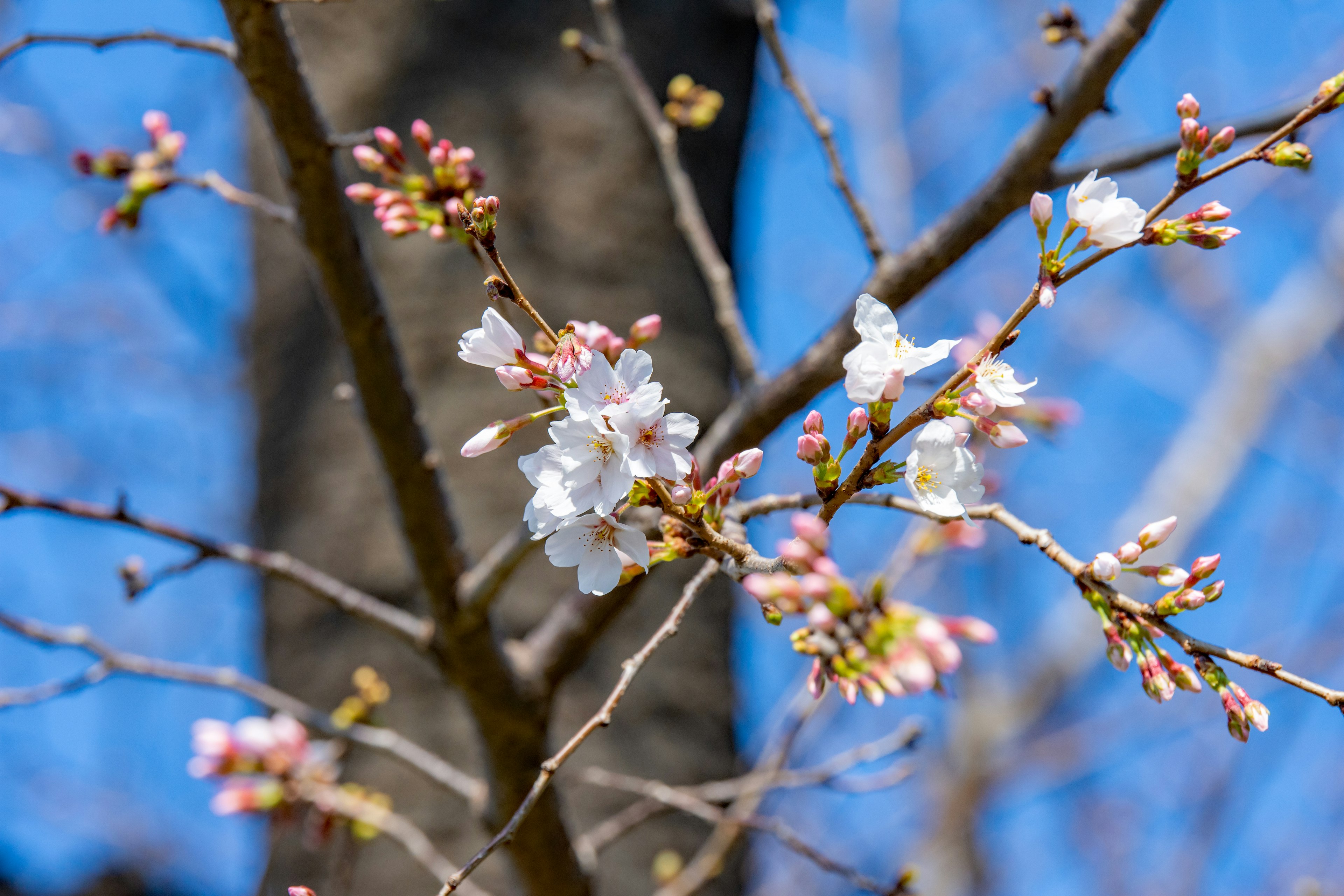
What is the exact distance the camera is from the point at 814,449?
2.67ft

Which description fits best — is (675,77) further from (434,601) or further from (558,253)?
(434,601)

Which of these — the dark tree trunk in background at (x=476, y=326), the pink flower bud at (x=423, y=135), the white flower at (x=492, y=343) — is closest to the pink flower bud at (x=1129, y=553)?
the white flower at (x=492, y=343)

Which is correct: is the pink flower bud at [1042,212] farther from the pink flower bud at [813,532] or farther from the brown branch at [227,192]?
the brown branch at [227,192]

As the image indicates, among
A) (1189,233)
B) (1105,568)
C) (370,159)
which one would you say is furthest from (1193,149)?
(370,159)

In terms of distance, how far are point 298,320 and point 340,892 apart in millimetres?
1444

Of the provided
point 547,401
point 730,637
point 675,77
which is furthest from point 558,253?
point 547,401

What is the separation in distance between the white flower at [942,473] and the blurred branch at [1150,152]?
1.97 feet

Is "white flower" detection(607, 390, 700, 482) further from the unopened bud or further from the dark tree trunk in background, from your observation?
the dark tree trunk in background

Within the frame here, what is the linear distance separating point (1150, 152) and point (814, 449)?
2.66 feet

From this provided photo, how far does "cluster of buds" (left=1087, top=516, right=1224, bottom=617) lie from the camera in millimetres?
824

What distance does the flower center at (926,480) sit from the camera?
0.82 m

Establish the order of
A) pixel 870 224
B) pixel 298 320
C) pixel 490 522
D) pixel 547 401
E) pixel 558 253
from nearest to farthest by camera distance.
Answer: pixel 547 401 < pixel 870 224 < pixel 490 522 < pixel 558 253 < pixel 298 320

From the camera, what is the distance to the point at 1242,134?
1.24 metres

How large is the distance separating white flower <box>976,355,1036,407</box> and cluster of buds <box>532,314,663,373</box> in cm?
33
